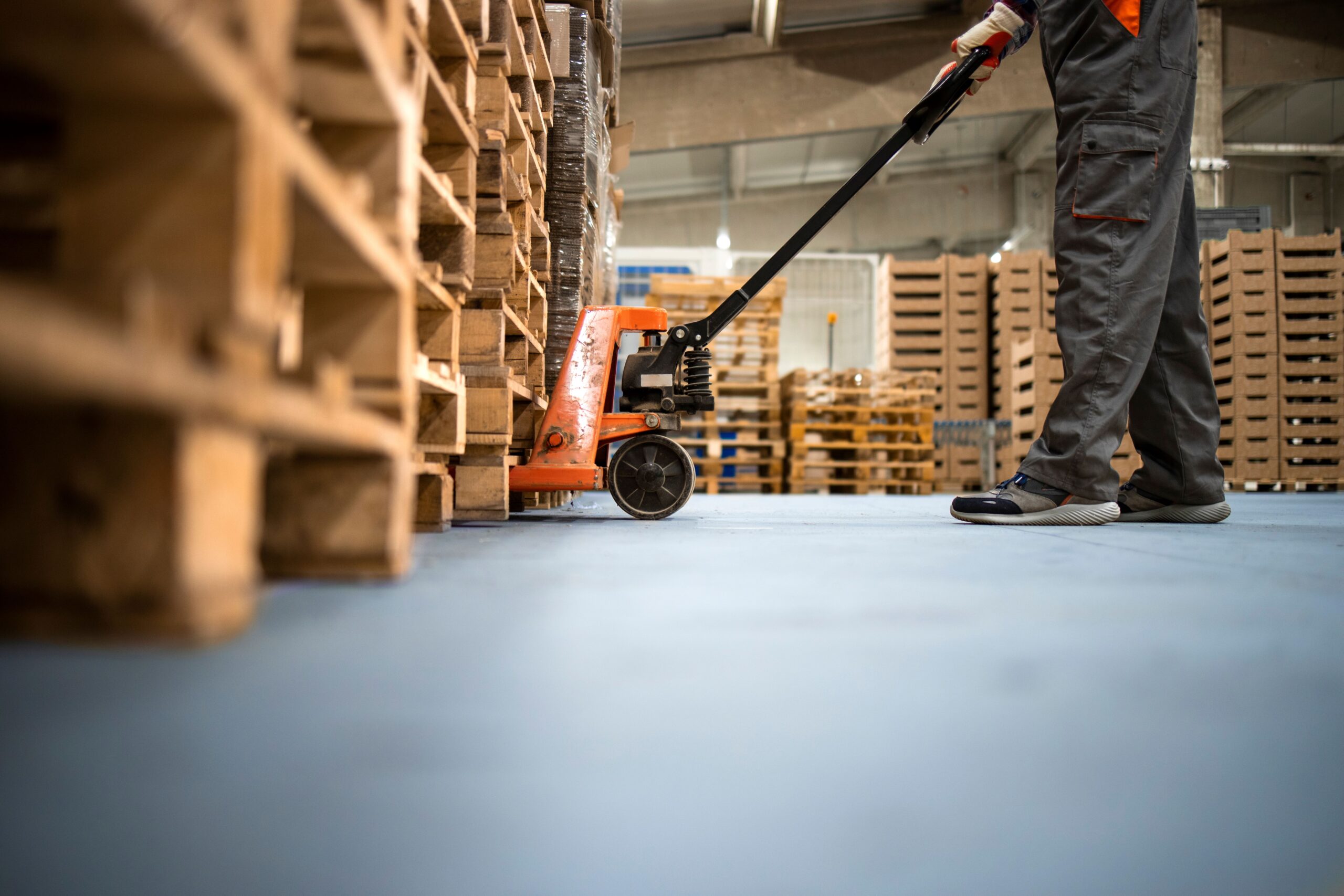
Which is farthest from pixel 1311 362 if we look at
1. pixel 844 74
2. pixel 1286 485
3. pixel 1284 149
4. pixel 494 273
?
pixel 494 273

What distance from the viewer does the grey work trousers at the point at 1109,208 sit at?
9.27ft

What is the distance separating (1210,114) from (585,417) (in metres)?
11.4

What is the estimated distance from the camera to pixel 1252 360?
9516mm

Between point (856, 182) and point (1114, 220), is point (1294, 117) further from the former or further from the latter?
point (1114, 220)

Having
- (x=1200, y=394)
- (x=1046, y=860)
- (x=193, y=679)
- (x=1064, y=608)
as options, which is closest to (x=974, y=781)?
(x=1046, y=860)

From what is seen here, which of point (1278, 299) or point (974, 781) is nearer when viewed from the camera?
point (974, 781)

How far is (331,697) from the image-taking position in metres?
0.76

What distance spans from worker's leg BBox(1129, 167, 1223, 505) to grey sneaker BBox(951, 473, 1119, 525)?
1.45ft

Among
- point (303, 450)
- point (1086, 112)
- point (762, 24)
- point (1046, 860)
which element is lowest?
point (1046, 860)

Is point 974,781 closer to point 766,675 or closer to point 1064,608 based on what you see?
point 766,675

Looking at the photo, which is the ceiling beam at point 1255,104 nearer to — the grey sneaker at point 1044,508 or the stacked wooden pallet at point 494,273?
the grey sneaker at point 1044,508

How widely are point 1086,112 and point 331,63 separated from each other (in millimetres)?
2697

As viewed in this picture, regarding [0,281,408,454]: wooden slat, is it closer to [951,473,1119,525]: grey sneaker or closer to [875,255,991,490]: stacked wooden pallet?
[951,473,1119,525]: grey sneaker

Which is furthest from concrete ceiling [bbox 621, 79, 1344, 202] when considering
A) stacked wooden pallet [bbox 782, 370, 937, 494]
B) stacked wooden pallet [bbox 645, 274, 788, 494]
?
stacked wooden pallet [bbox 782, 370, 937, 494]
